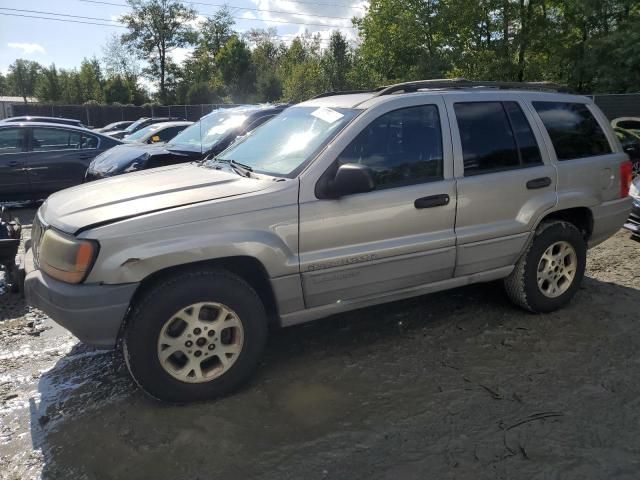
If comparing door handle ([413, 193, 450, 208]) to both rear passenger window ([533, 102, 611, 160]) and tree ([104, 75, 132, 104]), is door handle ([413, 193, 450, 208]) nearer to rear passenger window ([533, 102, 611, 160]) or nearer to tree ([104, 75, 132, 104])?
rear passenger window ([533, 102, 611, 160])

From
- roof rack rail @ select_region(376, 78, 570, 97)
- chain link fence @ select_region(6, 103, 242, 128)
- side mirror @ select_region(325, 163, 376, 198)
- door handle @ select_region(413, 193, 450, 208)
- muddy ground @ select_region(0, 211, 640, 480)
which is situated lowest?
muddy ground @ select_region(0, 211, 640, 480)

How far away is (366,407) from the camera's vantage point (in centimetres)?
332

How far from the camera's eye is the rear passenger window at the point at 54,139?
9555 millimetres

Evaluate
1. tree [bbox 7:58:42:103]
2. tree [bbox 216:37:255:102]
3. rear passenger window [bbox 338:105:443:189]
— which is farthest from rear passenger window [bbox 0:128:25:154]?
tree [bbox 7:58:42:103]

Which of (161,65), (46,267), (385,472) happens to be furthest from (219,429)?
(161,65)

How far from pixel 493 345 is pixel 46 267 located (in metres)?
3.11

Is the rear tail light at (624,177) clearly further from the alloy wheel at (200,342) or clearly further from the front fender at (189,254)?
the alloy wheel at (200,342)

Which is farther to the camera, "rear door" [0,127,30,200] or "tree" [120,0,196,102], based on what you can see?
"tree" [120,0,196,102]

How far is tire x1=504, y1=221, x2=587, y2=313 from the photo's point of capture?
4500mm

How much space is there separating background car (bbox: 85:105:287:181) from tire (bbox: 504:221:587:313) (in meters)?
4.48

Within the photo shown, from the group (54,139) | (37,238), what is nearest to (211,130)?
(54,139)

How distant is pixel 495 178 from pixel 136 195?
2576 mm

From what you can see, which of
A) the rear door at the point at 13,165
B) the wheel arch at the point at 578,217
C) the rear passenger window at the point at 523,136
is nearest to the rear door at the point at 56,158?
the rear door at the point at 13,165

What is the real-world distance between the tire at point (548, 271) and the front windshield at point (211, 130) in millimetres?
5001
